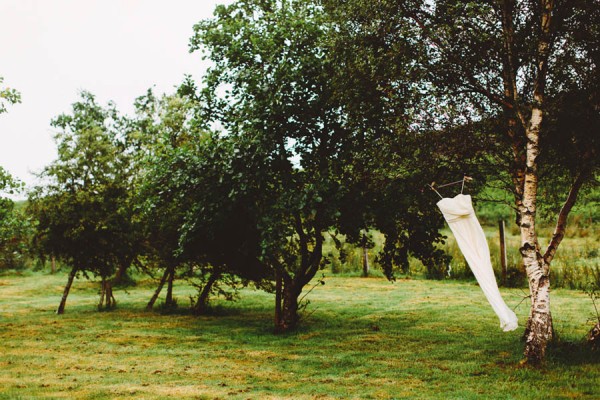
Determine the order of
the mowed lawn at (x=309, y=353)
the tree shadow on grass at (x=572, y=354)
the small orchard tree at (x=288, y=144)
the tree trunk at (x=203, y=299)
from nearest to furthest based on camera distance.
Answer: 1. the mowed lawn at (x=309, y=353)
2. the tree shadow on grass at (x=572, y=354)
3. the small orchard tree at (x=288, y=144)
4. the tree trunk at (x=203, y=299)

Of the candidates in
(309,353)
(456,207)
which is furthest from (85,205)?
(456,207)

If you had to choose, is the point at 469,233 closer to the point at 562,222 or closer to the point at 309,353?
the point at 562,222

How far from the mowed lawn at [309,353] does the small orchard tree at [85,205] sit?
221 cm

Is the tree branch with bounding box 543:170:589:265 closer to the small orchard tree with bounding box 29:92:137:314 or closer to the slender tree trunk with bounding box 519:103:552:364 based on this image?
the slender tree trunk with bounding box 519:103:552:364

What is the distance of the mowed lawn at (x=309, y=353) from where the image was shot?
8.07 metres

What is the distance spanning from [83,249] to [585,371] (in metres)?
15.5

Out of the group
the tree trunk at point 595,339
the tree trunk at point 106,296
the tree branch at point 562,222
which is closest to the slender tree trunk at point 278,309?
the tree branch at point 562,222

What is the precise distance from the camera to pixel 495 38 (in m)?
9.30

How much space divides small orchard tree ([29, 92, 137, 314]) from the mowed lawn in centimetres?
221

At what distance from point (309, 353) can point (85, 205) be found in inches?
417

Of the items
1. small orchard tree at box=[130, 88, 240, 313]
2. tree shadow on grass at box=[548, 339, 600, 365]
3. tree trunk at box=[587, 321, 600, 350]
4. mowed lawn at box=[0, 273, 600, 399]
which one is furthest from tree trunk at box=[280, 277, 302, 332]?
tree trunk at box=[587, 321, 600, 350]

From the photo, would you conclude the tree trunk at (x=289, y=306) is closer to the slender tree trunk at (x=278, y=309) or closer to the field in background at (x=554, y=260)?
the slender tree trunk at (x=278, y=309)

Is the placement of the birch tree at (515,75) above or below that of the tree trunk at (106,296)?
above

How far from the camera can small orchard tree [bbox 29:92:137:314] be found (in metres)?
17.8
